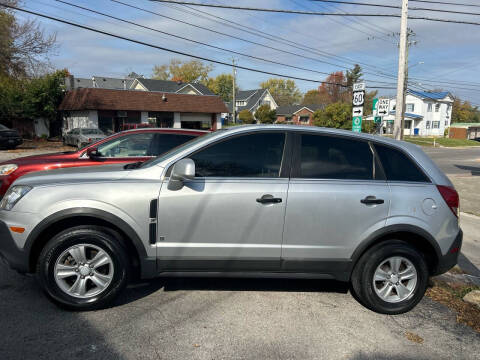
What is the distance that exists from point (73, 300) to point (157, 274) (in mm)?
800

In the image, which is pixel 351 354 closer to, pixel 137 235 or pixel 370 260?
pixel 370 260

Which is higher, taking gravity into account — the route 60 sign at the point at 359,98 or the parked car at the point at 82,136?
the route 60 sign at the point at 359,98

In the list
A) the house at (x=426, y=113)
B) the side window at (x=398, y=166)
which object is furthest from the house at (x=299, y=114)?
the side window at (x=398, y=166)

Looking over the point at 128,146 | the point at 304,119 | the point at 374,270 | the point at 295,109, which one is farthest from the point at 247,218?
the point at 295,109

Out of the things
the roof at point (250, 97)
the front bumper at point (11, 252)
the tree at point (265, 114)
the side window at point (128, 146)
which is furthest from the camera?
the roof at point (250, 97)

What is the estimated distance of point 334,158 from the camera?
11.9ft

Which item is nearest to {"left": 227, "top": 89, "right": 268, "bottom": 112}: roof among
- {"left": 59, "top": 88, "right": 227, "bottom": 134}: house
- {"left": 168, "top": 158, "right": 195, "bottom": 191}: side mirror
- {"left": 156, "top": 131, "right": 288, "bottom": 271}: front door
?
{"left": 59, "top": 88, "right": 227, "bottom": 134}: house

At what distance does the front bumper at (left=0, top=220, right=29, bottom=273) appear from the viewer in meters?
3.28

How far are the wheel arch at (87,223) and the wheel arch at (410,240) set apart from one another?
204 centimetres

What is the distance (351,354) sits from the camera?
292 centimetres

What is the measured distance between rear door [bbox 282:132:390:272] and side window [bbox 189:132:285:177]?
8.2 inches

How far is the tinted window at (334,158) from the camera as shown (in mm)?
3559

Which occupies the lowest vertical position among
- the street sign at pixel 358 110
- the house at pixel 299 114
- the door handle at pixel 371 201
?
the door handle at pixel 371 201

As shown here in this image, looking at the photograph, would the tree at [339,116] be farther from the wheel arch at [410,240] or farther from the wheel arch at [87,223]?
the wheel arch at [87,223]
